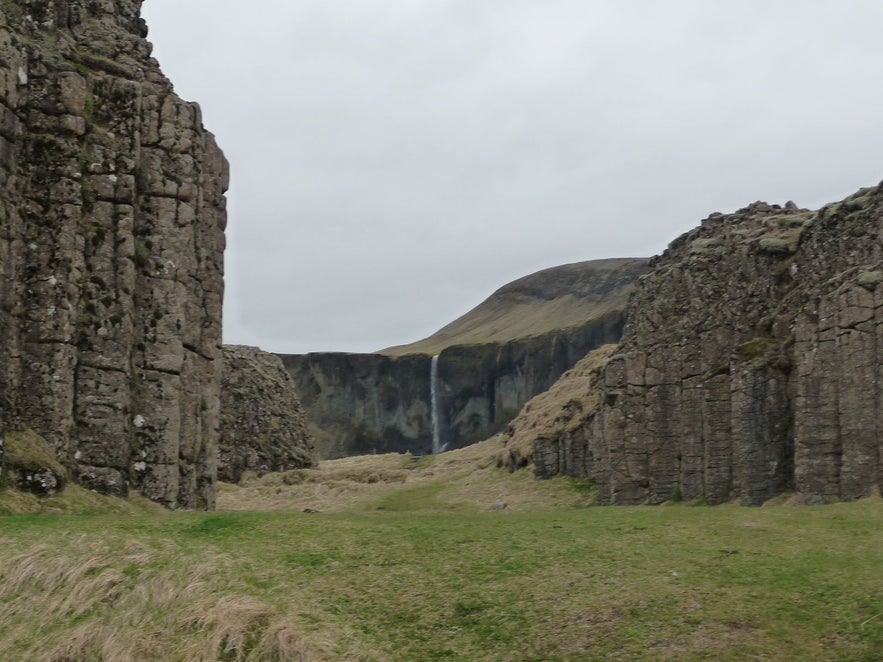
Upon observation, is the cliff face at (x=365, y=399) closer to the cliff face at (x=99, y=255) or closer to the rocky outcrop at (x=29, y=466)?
the cliff face at (x=99, y=255)

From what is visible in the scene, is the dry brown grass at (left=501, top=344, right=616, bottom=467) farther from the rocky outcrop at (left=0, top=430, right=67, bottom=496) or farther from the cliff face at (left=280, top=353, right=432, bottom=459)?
the cliff face at (left=280, top=353, right=432, bottom=459)

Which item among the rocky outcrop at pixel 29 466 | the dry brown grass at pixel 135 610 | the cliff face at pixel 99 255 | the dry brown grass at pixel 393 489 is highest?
the cliff face at pixel 99 255

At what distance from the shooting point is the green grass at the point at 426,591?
583 inches

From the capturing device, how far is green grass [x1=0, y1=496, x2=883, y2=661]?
583 inches

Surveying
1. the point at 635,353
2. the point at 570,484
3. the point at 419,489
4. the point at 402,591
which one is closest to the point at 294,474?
the point at 419,489

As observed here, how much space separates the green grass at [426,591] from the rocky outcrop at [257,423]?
4826 cm

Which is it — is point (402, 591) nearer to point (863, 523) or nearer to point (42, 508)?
point (42, 508)

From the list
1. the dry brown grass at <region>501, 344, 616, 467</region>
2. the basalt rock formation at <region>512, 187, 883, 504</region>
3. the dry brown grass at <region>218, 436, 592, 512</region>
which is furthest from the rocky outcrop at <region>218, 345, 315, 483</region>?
the basalt rock formation at <region>512, 187, 883, 504</region>

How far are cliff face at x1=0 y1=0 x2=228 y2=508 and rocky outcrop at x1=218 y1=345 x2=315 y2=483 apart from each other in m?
40.4

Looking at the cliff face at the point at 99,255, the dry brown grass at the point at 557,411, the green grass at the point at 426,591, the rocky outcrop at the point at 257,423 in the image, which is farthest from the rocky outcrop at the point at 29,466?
the dry brown grass at the point at 557,411

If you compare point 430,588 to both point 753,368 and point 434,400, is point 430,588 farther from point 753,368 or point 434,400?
point 434,400

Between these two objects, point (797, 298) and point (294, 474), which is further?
point (294, 474)

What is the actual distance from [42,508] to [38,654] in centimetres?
803

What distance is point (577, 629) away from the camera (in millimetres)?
15469
